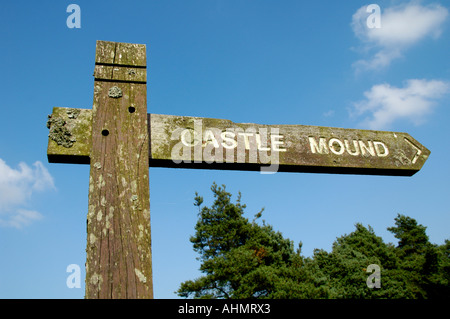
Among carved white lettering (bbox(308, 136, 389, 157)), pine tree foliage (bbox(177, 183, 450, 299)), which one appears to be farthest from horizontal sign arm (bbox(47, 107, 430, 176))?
pine tree foliage (bbox(177, 183, 450, 299))

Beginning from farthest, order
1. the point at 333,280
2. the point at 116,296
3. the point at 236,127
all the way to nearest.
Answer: the point at 333,280
the point at 236,127
the point at 116,296

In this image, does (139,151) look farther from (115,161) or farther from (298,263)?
(298,263)

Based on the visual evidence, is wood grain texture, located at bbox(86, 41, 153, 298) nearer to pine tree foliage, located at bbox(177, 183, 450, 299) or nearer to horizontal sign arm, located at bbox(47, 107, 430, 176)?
horizontal sign arm, located at bbox(47, 107, 430, 176)

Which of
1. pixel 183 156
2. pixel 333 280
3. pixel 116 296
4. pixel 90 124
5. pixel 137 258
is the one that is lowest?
pixel 333 280

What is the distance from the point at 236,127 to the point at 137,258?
1023 millimetres

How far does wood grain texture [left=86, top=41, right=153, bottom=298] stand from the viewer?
1459 mm

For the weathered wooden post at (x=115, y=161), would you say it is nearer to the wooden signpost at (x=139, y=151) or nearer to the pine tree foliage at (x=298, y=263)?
the wooden signpost at (x=139, y=151)

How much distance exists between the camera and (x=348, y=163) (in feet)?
7.21

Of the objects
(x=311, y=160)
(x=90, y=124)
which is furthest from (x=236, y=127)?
(x=90, y=124)

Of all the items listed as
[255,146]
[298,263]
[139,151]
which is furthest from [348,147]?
[298,263]

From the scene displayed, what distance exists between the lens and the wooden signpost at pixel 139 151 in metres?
1.50

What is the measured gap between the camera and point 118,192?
163cm

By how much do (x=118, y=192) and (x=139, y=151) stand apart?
0.86 feet
